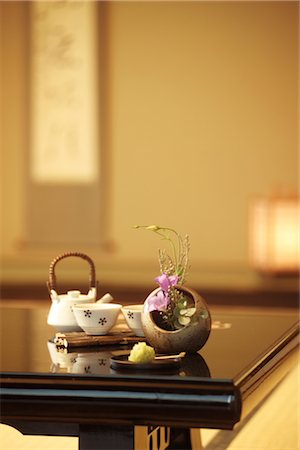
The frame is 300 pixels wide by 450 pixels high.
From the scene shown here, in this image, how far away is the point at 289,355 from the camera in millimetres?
3012

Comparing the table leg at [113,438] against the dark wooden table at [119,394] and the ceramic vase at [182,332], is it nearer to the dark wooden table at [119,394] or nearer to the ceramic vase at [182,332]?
the dark wooden table at [119,394]

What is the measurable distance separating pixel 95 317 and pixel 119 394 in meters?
0.53

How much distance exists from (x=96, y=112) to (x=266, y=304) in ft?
5.81

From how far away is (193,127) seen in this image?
6.97m

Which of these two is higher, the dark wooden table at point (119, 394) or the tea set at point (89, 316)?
the tea set at point (89, 316)

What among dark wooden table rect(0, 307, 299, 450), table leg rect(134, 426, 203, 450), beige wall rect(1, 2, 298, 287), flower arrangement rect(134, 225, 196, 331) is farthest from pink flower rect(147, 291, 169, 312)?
beige wall rect(1, 2, 298, 287)

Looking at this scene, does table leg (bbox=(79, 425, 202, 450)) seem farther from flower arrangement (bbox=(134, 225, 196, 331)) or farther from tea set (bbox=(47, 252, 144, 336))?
tea set (bbox=(47, 252, 144, 336))

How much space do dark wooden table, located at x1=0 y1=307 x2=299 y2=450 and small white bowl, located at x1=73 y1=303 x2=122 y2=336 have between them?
0.10 m

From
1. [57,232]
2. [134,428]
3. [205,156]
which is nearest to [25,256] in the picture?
[57,232]

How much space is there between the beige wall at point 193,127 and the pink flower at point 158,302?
4.33 m

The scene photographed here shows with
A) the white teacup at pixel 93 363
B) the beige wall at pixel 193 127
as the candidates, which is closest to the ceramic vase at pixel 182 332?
the white teacup at pixel 93 363

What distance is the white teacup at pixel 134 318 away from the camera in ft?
8.78

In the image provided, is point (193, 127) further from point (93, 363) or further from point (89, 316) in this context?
point (93, 363)

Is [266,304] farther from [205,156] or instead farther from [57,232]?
[57,232]
